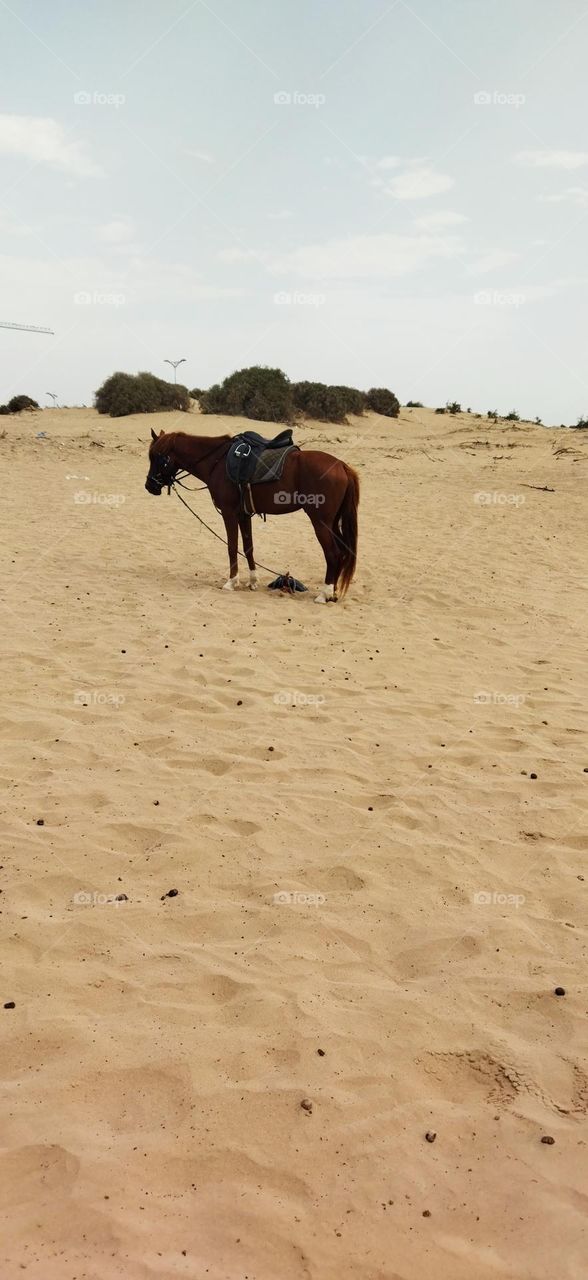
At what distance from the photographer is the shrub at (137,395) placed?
27.2 meters

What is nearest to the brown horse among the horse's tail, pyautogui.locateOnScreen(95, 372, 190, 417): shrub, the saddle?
the horse's tail

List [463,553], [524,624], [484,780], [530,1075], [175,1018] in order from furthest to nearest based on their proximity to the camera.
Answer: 1. [463,553]
2. [524,624]
3. [484,780]
4. [175,1018]
5. [530,1075]

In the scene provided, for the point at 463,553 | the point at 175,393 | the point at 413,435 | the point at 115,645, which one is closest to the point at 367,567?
the point at 463,553

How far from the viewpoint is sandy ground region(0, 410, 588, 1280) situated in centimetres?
232

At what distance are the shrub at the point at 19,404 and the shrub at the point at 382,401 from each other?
1298 cm

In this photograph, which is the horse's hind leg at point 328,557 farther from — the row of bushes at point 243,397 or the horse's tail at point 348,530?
the row of bushes at point 243,397

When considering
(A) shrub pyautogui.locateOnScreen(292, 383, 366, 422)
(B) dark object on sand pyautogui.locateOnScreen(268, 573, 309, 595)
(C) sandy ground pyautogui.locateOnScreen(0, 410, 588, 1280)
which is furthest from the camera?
(A) shrub pyautogui.locateOnScreen(292, 383, 366, 422)

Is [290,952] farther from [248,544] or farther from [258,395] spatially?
[258,395]

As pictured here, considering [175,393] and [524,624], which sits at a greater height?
[175,393]

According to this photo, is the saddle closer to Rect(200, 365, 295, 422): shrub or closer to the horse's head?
the horse's head

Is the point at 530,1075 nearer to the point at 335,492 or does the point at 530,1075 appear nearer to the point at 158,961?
the point at 158,961

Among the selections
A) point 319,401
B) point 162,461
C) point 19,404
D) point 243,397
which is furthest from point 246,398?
point 162,461

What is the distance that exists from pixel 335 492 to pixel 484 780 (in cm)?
489

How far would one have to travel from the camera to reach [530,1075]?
9.33 ft
